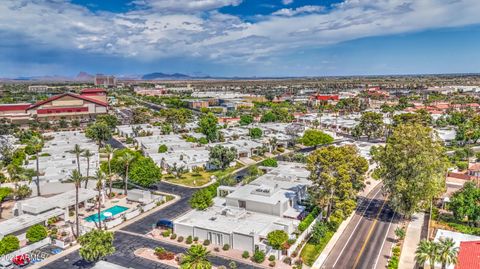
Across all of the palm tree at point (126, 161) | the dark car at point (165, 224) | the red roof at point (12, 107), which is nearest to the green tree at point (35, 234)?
the dark car at point (165, 224)

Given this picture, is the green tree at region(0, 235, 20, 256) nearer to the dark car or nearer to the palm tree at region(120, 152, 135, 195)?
the dark car

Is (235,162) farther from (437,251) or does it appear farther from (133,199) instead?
(437,251)

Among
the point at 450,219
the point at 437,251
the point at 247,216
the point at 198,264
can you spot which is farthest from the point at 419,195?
the point at 198,264

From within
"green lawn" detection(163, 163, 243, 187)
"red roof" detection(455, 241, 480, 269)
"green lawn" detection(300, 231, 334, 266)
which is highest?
"red roof" detection(455, 241, 480, 269)

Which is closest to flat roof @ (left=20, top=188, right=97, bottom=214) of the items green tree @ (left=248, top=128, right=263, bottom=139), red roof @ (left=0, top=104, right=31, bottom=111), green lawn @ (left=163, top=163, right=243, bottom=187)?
green lawn @ (left=163, top=163, right=243, bottom=187)

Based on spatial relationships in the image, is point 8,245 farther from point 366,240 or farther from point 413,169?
point 413,169

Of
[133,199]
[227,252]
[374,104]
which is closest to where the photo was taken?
[227,252]

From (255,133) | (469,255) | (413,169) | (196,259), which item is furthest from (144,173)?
(255,133)
